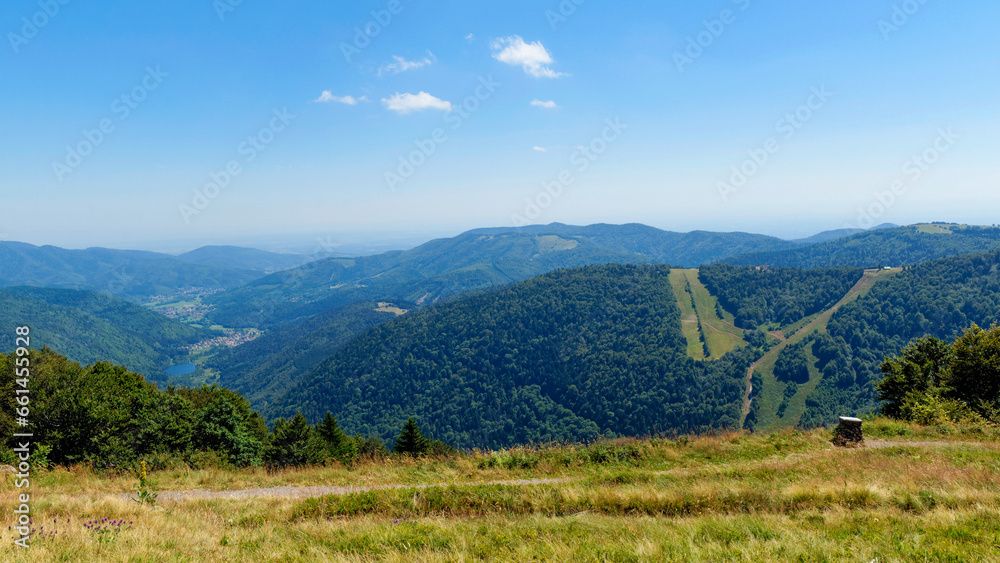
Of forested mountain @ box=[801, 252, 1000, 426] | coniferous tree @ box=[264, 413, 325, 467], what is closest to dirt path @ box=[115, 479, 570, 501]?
coniferous tree @ box=[264, 413, 325, 467]

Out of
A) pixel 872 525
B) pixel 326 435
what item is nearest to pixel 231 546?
pixel 872 525

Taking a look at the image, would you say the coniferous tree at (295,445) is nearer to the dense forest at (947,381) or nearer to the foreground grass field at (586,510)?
the foreground grass field at (586,510)

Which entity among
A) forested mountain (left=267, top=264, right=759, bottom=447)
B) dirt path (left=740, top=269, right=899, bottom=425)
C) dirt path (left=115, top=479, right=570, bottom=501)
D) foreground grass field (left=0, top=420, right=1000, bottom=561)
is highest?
foreground grass field (left=0, top=420, right=1000, bottom=561)

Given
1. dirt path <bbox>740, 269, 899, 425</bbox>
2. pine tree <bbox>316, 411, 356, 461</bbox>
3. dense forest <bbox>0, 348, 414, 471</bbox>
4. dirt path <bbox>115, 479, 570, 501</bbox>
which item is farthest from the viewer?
dirt path <bbox>740, 269, 899, 425</bbox>

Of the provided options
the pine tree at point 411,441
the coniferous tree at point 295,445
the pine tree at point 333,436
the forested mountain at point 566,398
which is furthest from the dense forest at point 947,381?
the forested mountain at point 566,398

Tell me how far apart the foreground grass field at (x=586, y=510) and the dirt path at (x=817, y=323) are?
503ft

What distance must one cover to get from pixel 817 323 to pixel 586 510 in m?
218

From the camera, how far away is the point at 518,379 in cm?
19888

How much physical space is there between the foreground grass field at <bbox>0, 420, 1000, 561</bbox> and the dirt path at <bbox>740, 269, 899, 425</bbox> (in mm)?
153424

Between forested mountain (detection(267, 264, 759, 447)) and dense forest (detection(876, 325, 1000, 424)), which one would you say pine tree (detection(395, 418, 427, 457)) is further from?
forested mountain (detection(267, 264, 759, 447))

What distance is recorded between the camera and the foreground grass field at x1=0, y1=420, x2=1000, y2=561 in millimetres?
6051

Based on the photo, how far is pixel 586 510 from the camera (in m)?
8.65

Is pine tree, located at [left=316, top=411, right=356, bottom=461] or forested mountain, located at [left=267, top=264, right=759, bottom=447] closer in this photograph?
pine tree, located at [left=316, top=411, right=356, bottom=461]

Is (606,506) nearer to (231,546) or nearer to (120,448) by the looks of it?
(231,546)
